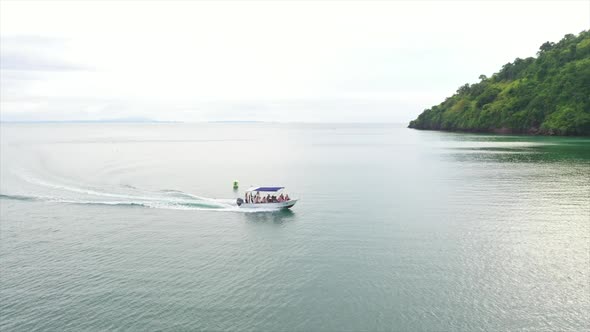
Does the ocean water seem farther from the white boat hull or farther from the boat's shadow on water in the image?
the white boat hull

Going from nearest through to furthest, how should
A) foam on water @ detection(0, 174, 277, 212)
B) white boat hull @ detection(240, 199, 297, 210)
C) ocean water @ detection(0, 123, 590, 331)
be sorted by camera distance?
ocean water @ detection(0, 123, 590, 331) < white boat hull @ detection(240, 199, 297, 210) < foam on water @ detection(0, 174, 277, 212)

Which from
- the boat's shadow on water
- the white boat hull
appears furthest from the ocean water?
the white boat hull

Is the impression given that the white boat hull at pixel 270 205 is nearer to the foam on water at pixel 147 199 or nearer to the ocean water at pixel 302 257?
the foam on water at pixel 147 199

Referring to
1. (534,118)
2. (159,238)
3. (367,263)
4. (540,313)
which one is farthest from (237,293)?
(534,118)

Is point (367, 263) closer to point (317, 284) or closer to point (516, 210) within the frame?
point (317, 284)

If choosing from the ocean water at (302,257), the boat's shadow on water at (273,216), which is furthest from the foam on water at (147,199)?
the boat's shadow on water at (273,216)
